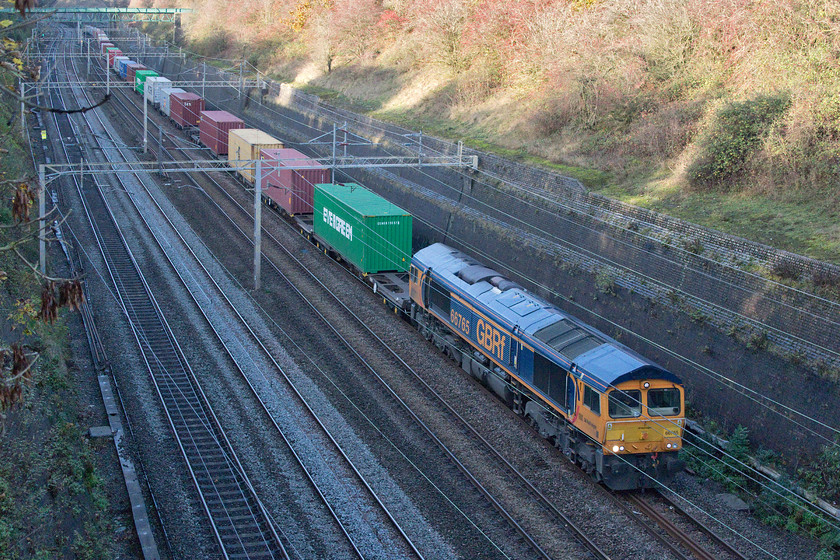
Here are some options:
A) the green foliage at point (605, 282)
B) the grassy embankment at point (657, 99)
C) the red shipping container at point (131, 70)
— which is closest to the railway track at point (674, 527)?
the grassy embankment at point (657, 99)

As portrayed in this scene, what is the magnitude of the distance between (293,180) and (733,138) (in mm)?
18918

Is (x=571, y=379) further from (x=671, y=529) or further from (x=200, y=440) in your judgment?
(x=200, y=440)

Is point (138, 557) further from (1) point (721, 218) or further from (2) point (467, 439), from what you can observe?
(1) point (721, 218)

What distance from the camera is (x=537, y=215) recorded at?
26.7 meters

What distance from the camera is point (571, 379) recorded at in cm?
1614

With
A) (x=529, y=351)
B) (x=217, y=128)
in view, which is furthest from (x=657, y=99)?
(x=217, y=128)

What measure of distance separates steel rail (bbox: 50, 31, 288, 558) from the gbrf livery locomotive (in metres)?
6.71

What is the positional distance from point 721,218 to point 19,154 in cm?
3139

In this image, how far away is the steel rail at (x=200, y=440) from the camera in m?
14.0

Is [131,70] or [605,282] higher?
[131,70]

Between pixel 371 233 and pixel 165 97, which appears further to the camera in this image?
pixel 165 97

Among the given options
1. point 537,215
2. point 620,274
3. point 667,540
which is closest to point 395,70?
point 537,215

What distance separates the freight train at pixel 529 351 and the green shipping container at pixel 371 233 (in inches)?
1.5

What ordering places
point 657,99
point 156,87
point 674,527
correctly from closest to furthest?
point 674,527
point 657,99
point 156,87
